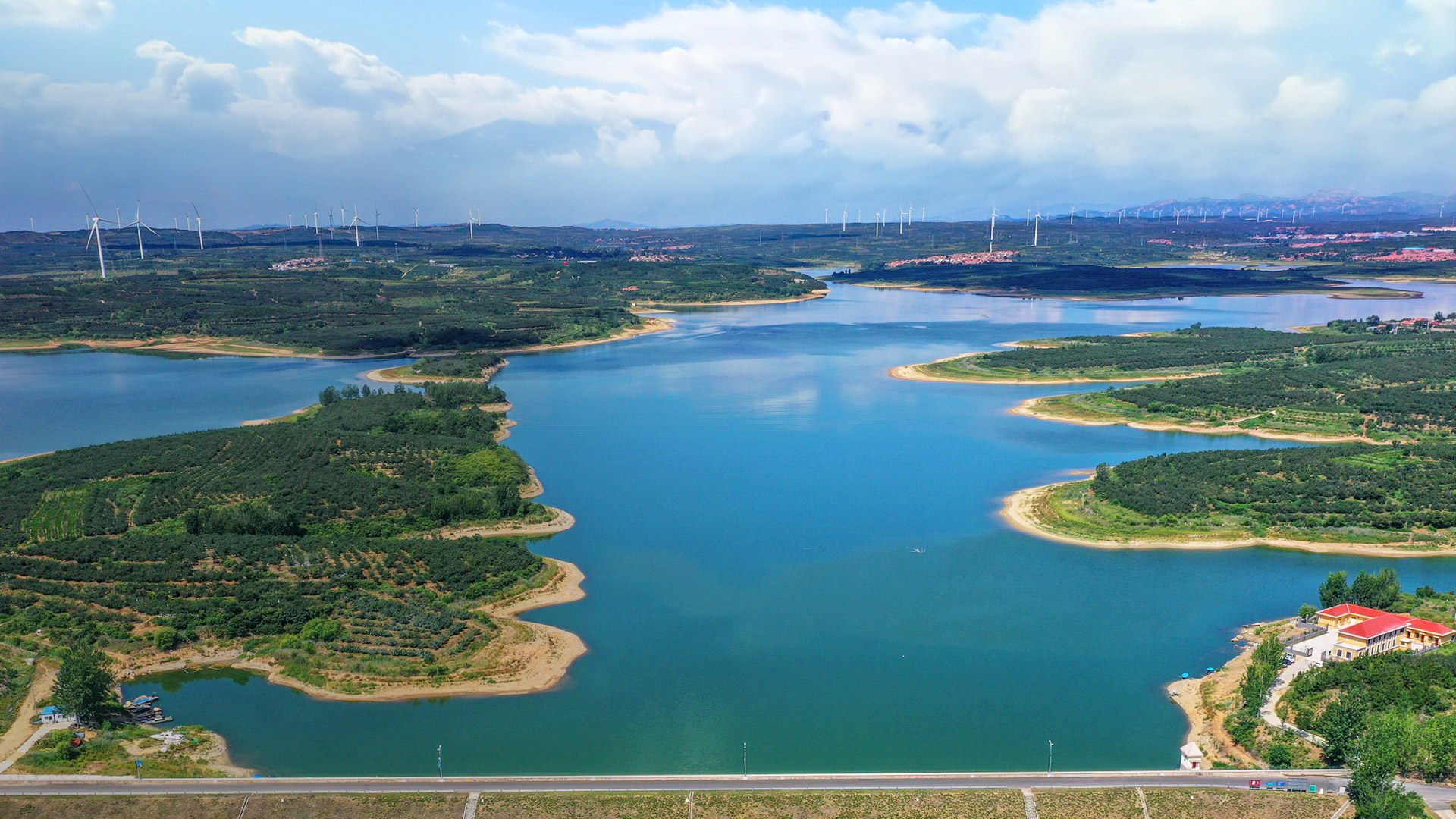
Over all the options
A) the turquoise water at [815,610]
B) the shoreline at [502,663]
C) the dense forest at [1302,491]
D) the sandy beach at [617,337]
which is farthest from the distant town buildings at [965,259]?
the shoreline at [502,663]

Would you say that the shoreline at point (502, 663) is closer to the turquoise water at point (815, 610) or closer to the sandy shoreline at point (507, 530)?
the turquoise water at point (815, 610)

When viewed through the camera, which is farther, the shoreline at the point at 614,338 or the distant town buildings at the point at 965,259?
the distant town buildings at the point at 965,259

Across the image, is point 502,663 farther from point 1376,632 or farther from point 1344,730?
point 1376,632

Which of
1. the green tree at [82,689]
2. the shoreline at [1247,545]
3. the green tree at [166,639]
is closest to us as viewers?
the green tree at [82,689]

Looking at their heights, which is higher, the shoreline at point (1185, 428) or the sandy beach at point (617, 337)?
the sandy beach at point (617, 337)

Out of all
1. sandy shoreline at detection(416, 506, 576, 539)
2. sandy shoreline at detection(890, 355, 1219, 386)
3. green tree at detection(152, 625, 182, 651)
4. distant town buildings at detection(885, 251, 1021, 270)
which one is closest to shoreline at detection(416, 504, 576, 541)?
sandy shoreline at detection(416, 506, 576, 539)

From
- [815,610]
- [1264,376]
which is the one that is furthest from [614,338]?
[815,610]

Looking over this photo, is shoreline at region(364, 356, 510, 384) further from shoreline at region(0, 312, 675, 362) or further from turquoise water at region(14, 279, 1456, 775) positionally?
turquoise water at region(14, 279, 1456, 775)
